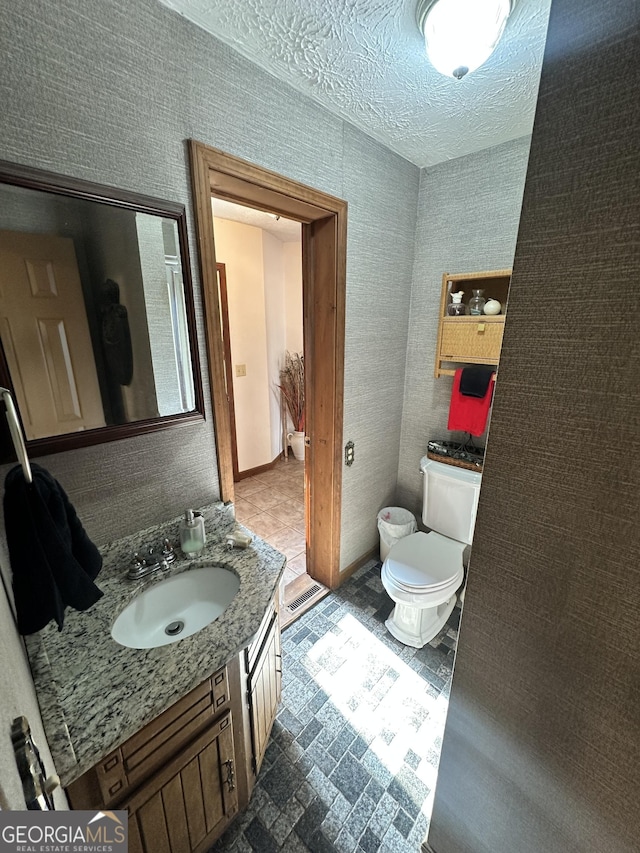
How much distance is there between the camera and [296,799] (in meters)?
1.19

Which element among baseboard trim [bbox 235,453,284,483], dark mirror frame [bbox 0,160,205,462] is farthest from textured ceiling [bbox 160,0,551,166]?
baseboard trim [bbox 235,453,284,483]

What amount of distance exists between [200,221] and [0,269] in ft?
1.86

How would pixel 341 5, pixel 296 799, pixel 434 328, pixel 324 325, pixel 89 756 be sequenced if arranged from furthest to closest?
1. pixel 434 328
2. pixel 324 325
3. pixel 296 799
4. pixel 341 5
5. pixel 89 756

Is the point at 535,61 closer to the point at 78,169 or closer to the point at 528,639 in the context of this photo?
the point at 78,169

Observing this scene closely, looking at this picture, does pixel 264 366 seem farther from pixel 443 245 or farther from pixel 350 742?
pixel 350 742

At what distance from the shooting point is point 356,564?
2254 mm

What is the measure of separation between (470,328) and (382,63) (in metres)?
1.15

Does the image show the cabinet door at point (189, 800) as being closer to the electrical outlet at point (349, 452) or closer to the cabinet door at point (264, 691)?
the cabinet door at point (264, 691)

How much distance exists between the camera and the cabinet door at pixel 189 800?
791 mm

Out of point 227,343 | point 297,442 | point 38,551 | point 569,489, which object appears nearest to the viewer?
point 569,489

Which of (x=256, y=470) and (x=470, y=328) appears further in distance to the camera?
(x=256, y=470)

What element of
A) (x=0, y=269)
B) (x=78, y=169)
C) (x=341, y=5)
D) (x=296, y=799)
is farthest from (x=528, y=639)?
(x=341, y=5)

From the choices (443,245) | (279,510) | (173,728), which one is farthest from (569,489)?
(279,510)

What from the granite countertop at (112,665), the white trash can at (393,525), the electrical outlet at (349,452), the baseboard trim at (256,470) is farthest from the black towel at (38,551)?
the baseboard trim at (256,470)
